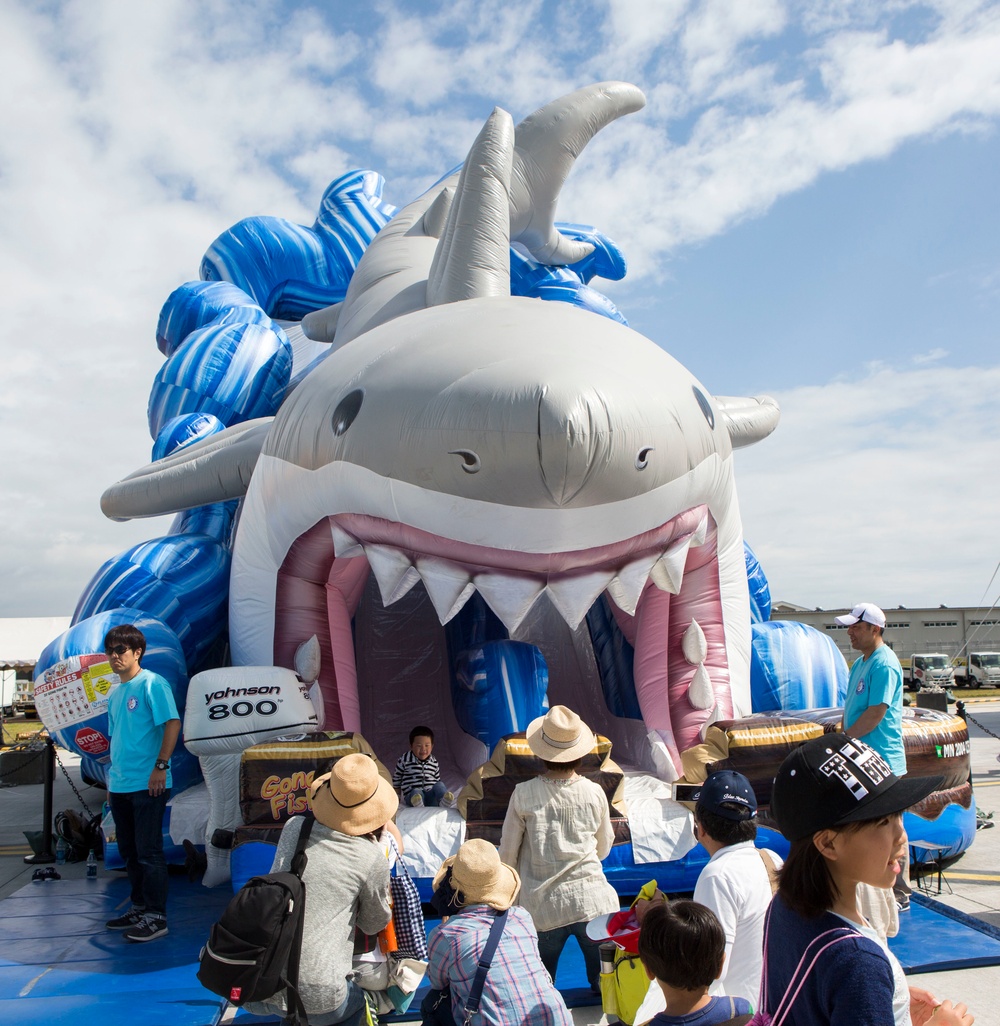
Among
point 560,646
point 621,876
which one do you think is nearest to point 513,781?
point 621,876

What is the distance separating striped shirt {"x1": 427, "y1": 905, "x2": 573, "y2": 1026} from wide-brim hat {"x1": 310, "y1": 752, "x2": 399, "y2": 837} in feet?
0.87

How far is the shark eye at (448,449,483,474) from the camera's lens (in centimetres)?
310

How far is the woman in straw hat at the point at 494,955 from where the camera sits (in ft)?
5.75

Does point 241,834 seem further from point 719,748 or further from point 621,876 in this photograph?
point 719,748

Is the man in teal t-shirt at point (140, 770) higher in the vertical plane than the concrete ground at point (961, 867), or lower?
higher

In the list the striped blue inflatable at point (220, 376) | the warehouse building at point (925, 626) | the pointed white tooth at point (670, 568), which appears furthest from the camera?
the warehouse building at point (925, 626)

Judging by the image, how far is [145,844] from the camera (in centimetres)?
338

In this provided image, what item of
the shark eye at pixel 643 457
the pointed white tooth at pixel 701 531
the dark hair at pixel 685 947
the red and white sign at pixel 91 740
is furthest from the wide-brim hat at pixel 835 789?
the red and white sign at pixel 91 740

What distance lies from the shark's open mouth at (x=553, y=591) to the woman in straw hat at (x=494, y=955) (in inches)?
54.3

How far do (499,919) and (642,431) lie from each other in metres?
1.76

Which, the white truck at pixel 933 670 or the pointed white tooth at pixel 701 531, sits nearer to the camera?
the pointed white tooth at pixel 701 531

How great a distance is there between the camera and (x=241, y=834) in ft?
11.2

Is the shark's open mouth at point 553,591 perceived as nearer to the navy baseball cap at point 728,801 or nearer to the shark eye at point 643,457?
the shark eye at point 643,457

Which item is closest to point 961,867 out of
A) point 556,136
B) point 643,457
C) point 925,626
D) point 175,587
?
point 643,457
